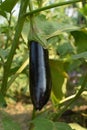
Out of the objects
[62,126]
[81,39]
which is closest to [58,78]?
[81,39]

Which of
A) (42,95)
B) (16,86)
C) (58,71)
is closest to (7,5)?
(42,95)

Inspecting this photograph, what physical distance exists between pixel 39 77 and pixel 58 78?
14.0 inches

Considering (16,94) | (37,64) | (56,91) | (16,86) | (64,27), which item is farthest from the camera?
(16,94)

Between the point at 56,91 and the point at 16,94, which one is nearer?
the point at 56,91

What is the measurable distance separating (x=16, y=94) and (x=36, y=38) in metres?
3.85

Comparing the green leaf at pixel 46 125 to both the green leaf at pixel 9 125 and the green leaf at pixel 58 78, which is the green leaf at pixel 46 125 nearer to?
the green leaf at pixel 9 125

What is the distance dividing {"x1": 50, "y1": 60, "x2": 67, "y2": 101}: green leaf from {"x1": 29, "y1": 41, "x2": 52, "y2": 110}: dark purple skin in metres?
0.29

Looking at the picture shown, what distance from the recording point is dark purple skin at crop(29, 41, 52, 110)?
83 cm

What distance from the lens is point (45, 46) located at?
850mm

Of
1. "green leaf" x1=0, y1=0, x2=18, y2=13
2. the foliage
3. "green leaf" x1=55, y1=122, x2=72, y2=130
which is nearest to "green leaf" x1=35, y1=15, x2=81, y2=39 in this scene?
the foliage

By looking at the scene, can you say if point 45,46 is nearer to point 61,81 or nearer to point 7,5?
point 7,5

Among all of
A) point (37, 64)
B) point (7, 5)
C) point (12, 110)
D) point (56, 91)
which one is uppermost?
point (7, 5)

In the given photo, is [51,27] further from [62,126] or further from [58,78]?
[62,126]

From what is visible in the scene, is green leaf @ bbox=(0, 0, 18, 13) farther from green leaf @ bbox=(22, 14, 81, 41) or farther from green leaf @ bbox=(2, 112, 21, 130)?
green leaf @ bbox=(2, 112, 21, 130)
